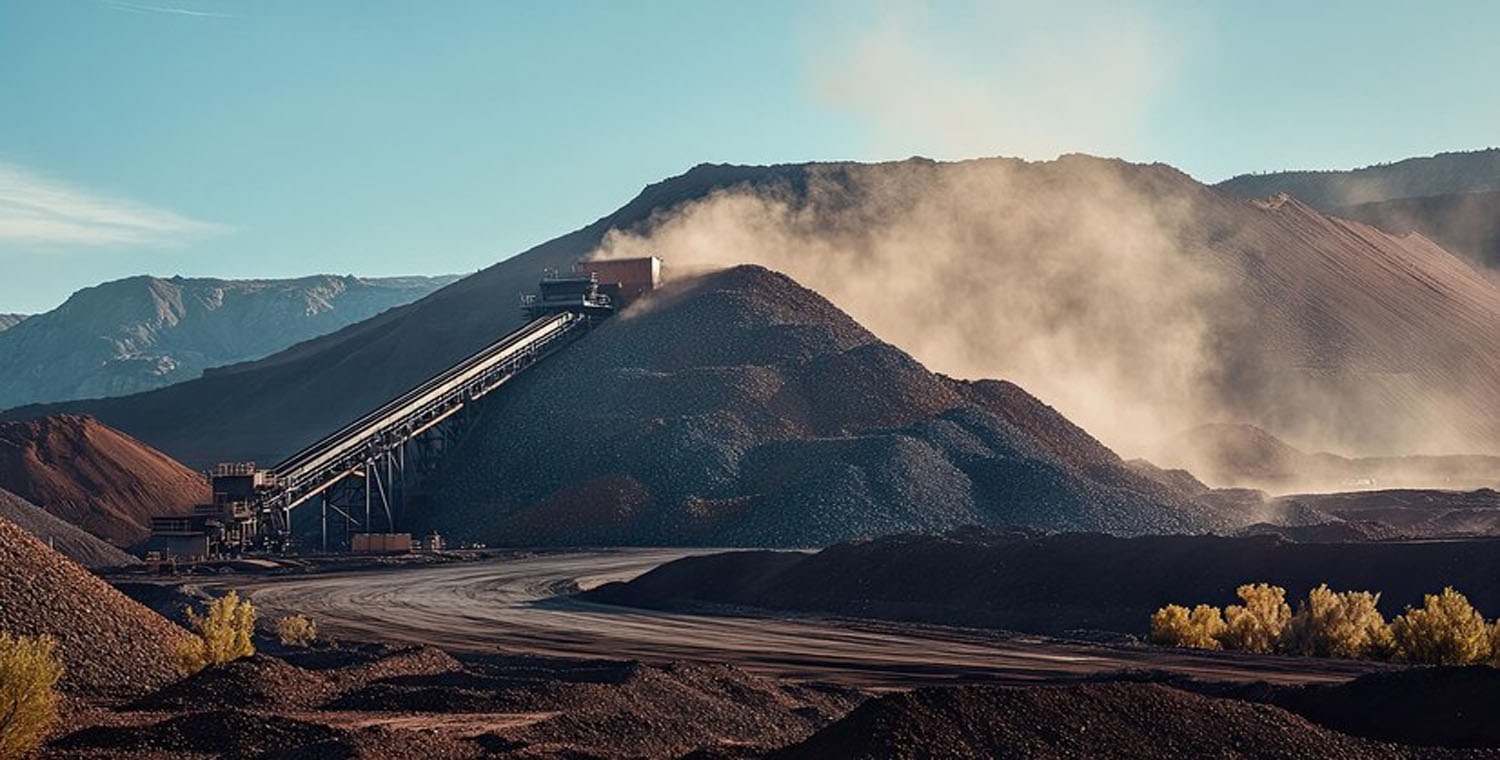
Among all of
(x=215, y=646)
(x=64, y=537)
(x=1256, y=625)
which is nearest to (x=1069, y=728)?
(x=215, y=646)

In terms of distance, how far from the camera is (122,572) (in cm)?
7869

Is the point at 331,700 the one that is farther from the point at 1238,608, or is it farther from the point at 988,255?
the point at 988,255

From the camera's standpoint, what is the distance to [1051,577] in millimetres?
61438

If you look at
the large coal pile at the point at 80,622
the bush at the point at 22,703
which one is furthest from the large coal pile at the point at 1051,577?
the bush at the point at 22,703

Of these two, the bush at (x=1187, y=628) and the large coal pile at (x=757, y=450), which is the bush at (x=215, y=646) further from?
the large coal pile at (x=757, y=450)

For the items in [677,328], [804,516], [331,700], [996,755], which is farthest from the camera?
[677,328]

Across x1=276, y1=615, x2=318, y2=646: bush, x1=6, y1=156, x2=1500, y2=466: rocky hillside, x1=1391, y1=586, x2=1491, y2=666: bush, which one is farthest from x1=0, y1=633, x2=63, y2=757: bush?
x1=6, y1=156, x2=1500, y2=466: rocky hillside

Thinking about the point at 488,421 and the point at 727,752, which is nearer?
the point at 727,752

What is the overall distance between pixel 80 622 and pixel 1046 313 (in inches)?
5136

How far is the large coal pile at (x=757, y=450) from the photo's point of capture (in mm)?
89250

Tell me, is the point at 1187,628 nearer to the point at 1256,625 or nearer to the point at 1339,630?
the point at 1256,625

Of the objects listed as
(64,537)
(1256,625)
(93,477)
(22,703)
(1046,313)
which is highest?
(1046,313)

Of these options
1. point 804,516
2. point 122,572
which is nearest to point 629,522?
point 804,516

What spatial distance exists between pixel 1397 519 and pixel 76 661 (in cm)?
7963
